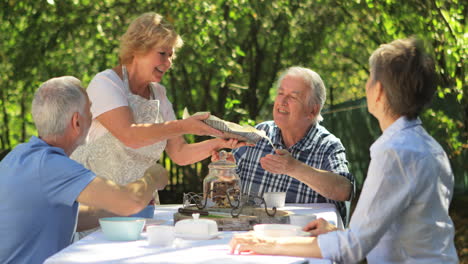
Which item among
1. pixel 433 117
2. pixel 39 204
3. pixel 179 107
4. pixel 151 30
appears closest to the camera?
pixel 39 204

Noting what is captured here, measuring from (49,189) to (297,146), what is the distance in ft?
6.34

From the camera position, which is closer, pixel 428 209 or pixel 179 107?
pixel 428 209

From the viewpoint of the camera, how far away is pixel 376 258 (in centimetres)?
227

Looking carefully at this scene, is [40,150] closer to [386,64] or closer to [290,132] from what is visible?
[386,64]

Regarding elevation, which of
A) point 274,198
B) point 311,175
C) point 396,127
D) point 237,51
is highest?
point 237,51

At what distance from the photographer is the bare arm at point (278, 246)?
2213 millimetres

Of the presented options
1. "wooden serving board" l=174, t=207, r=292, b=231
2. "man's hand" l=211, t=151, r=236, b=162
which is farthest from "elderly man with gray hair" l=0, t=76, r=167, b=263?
"man's hand" l=211, t=151, r=236, b=162

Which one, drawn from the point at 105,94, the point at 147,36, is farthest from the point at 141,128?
the point at 147,36

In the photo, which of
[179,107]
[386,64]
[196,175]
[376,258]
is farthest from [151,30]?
[196,175]

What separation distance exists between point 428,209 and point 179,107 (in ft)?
19.5

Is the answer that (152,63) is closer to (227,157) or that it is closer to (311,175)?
(227,157)

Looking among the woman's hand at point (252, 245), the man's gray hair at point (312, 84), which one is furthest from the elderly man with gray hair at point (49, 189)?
the man's gray hair at point (312, 84)

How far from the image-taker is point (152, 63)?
3.63 metres

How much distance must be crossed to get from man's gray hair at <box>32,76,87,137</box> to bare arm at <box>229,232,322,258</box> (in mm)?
875
